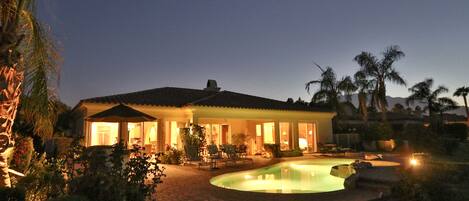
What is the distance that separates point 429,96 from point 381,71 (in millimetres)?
17896

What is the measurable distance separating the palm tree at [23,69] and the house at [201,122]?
6.04 m

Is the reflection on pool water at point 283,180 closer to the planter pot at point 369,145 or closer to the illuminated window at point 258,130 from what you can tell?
the illuminated window at point 258,130

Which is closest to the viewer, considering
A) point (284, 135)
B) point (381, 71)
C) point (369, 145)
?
point (284, 135)

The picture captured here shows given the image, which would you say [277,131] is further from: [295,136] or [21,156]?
[21,156]

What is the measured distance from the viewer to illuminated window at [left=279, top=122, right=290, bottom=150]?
72.2ft

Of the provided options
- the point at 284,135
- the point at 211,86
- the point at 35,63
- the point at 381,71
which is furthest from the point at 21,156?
the point at 381,71

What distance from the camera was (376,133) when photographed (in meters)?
24.8

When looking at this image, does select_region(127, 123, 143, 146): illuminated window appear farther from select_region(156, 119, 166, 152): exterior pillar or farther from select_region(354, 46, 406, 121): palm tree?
select_region(354, 46, 406, 121): palm tree

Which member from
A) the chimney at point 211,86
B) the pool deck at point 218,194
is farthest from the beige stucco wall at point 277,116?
the pool deck at point 218,194

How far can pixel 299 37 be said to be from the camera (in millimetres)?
19578

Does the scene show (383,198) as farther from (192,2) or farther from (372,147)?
(372,147)

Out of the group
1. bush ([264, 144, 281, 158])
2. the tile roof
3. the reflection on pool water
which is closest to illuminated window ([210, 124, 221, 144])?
the tile roof

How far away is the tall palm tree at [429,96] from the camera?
41.8 meters

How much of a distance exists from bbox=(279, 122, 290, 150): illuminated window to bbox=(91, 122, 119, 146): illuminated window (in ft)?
36.9
